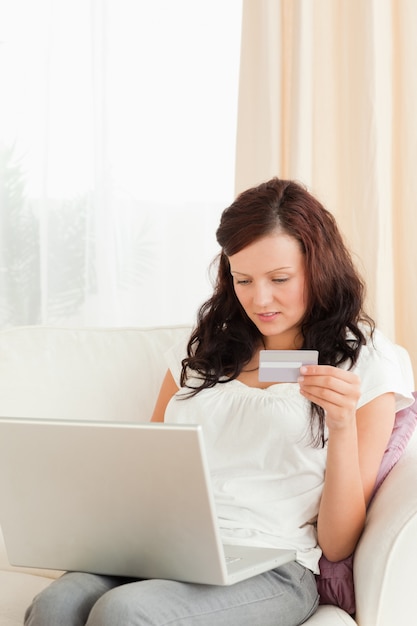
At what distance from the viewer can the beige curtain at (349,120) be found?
245 centimetres

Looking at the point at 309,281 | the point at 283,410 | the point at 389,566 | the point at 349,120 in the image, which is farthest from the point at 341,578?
the point at 349,120

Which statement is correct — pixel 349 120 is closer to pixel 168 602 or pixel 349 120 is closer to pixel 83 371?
pixel 83 371

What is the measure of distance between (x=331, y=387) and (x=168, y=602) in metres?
0.40

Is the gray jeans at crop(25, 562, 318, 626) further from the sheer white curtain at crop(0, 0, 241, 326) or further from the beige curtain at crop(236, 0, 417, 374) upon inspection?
the sheer white curtain at crop(0, 0, 241, 326)

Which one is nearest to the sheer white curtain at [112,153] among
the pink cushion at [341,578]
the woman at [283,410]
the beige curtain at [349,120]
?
the beige curtain at [349,120]

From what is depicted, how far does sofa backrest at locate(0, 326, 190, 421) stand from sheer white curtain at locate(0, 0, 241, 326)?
0.66 meters

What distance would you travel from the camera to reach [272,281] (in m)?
1.68

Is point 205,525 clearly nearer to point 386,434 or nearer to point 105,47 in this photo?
point 386,434

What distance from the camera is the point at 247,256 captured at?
1.68m

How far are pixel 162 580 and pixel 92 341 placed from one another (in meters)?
0.83

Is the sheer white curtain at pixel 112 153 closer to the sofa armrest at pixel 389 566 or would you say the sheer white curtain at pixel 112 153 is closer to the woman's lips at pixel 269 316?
the woman's lips at pixel 269 316

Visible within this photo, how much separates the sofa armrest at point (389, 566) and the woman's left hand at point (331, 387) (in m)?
0.20

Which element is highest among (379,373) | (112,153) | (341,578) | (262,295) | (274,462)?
(112,153)

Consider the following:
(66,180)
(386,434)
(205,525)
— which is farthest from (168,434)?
(66,180)
